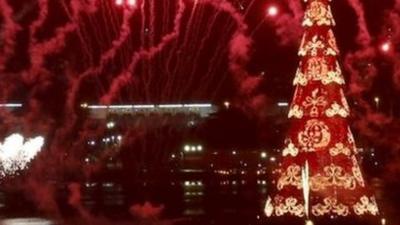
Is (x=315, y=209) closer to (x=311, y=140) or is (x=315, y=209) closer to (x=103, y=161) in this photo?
(x=311, y=140)

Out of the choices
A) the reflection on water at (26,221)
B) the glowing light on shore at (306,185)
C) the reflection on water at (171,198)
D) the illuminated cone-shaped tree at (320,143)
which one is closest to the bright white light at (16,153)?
the reflection on water at (171,198)

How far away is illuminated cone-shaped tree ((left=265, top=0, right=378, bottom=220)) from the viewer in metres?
14.5

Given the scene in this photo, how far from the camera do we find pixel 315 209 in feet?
47.4

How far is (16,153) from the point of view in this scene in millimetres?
23844

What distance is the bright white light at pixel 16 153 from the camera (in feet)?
77.3

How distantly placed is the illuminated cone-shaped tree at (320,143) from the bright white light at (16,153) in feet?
33.3

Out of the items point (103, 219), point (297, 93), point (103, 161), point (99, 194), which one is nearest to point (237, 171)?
point (103, 161)

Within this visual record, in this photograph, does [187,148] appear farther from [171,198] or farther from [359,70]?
[359,70]

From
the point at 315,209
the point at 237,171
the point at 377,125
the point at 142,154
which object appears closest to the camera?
the point at 315,209

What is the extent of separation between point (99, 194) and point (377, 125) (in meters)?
7.62

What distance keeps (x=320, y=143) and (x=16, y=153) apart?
11306mm

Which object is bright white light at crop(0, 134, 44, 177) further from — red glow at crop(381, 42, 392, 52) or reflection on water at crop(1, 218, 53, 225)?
red glow at crop(381, 42, 392, 52)

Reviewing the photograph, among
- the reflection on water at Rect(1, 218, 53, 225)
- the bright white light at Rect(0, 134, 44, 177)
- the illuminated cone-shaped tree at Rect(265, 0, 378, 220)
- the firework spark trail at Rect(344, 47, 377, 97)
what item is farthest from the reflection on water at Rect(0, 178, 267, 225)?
the firework spark trail at Rect(344, 47, 377, 97)

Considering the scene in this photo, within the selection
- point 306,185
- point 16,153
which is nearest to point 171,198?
point 16,153
